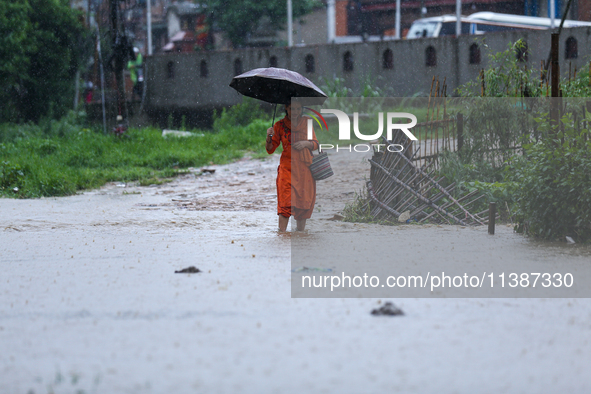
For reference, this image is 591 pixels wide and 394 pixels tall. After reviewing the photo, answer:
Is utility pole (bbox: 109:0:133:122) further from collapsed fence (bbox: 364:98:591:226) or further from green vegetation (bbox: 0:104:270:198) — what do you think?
collapsed fence (bbox: 364:98:591:226)

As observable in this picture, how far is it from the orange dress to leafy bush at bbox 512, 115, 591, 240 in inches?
73.8

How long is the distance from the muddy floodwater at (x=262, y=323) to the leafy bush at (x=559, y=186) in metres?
0.21

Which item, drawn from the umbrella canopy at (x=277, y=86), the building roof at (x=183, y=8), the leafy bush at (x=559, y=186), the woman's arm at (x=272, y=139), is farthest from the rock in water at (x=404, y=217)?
the building roof at (x=183, y=8)

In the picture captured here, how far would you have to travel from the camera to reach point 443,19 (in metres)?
23.5

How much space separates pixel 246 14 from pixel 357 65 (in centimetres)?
989

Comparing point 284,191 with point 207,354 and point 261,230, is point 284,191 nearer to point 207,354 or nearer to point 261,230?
point 261,230

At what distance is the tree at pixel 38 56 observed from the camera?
62.1 feet

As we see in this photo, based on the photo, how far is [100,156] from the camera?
525 inches

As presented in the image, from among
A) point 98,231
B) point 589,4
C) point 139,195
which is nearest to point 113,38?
point 139,195

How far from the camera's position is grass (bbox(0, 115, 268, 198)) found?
10211mm

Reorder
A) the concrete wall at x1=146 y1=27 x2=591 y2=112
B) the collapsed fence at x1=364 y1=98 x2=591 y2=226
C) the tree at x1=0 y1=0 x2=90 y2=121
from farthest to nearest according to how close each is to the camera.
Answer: the tree at x1=0 y1=0 x2=90 y2=121 < the concrete wall at x1=146 y1=27 x2=591 y2=112 < the collapsed fence at x1=364 y1=98 x2=591 y2=226

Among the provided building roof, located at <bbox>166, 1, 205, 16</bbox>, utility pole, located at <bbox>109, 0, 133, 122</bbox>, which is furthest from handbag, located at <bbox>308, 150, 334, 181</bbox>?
building roof, located at <bbox>166, 1, 205, 16</bbox>

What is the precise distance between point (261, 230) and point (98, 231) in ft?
5.30

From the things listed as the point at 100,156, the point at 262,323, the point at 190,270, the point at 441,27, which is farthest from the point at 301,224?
the point at 441,27
